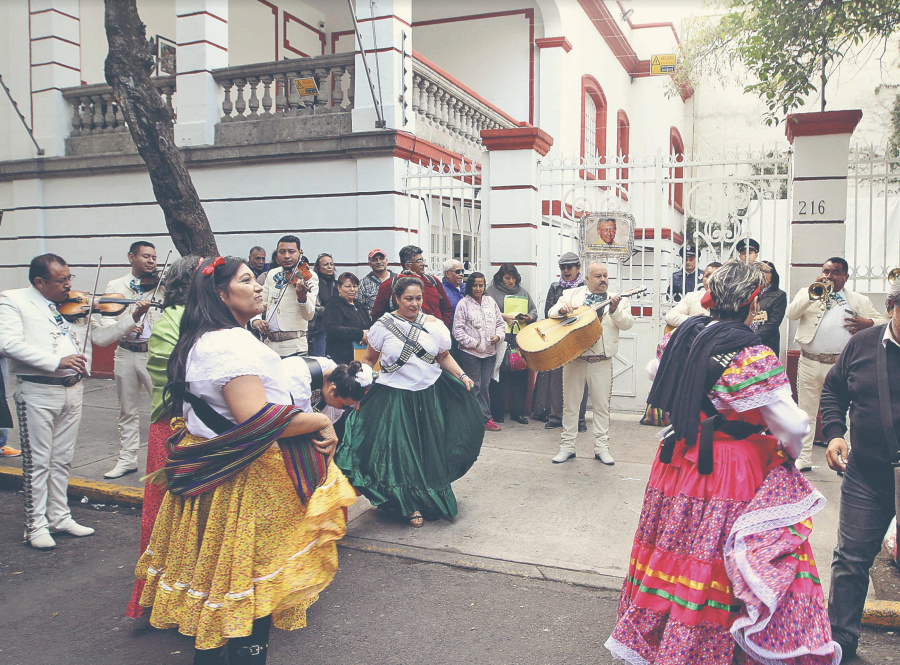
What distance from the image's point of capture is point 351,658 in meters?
3.51

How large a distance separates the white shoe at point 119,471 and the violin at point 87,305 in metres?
1.49

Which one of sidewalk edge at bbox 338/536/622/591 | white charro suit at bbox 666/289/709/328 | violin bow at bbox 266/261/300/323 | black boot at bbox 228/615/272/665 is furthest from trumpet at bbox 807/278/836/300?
black boot at bbox 228/615/272/665

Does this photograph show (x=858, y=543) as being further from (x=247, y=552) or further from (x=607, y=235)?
(x=607, y=235)

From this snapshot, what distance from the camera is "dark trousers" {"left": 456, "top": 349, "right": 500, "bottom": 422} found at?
808 centimetres

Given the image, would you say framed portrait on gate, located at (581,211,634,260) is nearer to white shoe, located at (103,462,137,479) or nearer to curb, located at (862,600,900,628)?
curb, located at (862,600,900,628)

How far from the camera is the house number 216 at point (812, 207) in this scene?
7.68 metres

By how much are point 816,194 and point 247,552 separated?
284 inches

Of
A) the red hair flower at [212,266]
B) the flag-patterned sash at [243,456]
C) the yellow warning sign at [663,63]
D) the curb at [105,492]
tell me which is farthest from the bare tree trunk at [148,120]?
the yellow warning sign at [663,63]

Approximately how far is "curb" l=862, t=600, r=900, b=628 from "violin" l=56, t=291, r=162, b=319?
4.59 metres

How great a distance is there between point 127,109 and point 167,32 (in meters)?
8.33

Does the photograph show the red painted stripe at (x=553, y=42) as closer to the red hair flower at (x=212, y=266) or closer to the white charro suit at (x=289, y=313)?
the white charro suit at (x=289, y=313)

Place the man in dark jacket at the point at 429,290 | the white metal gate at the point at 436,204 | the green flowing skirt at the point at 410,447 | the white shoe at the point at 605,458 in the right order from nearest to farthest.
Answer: the green flowing skirt at the point at 410,447
the white shoe at the point at 605,458
the man in dark jacket at the point at 429,290
the white metal gate at the point at 436,204

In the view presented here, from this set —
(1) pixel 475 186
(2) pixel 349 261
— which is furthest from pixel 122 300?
(1) pixel 475 186

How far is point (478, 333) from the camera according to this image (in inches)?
315
